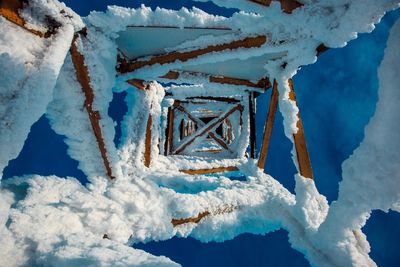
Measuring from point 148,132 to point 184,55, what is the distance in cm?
160

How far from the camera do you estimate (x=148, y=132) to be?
4188mm

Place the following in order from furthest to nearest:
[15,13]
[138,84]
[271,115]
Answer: [138,84]
[271,115]
[15,13]

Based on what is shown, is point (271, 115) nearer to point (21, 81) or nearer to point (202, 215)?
point (202, 215)

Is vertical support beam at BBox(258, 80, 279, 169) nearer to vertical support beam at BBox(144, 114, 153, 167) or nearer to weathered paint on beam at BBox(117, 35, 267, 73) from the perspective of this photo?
weathered paint on beam at BBox(117, 35, 267, 73)

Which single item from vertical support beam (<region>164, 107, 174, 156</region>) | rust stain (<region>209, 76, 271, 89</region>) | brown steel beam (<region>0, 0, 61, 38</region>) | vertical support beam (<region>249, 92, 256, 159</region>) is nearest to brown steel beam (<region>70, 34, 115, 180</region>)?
brown steel beam (<region>0, 0, 61, 38</region>)

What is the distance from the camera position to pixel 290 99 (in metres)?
3.22

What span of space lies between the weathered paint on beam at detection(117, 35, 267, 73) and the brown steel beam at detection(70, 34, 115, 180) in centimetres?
87

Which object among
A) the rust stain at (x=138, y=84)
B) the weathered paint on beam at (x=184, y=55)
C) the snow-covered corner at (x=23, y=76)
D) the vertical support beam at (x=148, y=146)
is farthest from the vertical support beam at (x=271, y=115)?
the snow-covered corner at (x=23, y=76)

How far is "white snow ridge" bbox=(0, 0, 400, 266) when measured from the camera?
1.53 meters

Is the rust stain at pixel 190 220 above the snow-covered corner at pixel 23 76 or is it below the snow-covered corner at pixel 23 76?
below

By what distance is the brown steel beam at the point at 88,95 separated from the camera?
2.52 metres

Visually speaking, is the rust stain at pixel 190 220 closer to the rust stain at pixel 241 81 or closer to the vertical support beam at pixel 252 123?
the rust stain at pixel 241 81

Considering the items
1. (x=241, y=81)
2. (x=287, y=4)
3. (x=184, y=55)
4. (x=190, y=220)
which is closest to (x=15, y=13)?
(x=184, y=55)

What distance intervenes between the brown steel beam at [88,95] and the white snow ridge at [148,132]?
0.03 feet
